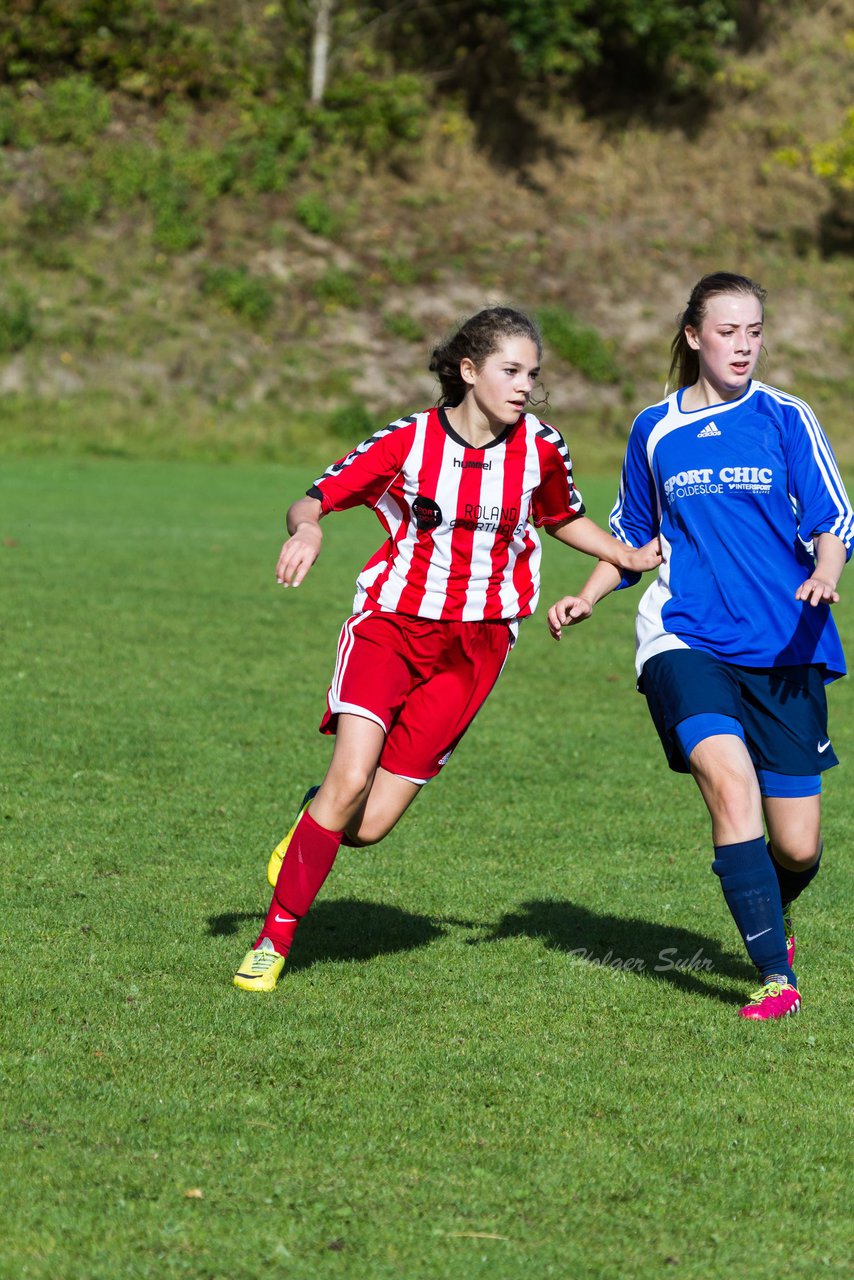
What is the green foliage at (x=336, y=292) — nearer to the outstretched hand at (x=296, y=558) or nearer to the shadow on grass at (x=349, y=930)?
the shadow on grass at (x=349, y=930)

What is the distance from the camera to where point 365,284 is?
1230 inches

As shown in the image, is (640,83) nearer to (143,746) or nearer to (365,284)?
(365,284)

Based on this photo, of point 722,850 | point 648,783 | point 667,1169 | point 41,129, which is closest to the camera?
point 667,1169

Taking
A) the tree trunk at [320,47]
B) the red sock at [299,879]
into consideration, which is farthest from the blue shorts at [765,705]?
the tree trunk at [320,47]

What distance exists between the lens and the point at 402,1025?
14.8 feet

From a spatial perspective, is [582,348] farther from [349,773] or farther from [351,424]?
[349,773]

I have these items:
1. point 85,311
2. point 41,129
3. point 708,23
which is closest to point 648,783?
point 85,311

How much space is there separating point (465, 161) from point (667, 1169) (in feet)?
112

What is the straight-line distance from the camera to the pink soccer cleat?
4.66 meters

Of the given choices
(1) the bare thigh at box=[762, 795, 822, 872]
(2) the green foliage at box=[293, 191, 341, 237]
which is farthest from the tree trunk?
(1) the bare thigh at box=[762, 795, 822, 872]

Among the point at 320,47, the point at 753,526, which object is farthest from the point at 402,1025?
the point at 320,47

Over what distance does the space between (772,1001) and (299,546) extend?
6.22ft

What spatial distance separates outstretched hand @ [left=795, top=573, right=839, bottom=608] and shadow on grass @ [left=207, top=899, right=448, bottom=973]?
5.82ft

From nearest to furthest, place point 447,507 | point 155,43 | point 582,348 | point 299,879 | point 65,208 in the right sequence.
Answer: point 299,879 < point 447,507 < point 65,208 < point 582,348 < point 155,43
